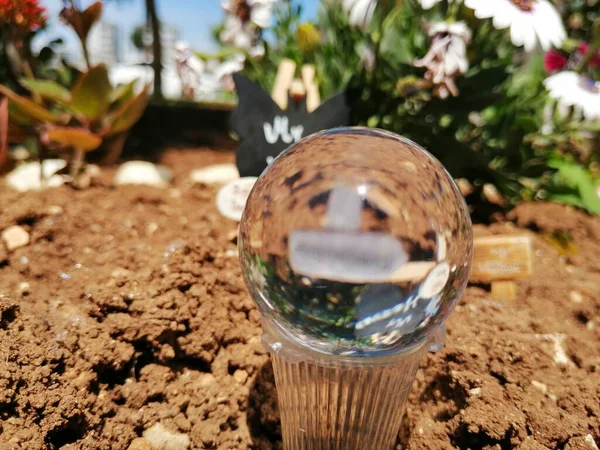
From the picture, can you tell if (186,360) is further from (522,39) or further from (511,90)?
(511,90)

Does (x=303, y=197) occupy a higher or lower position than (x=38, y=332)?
higher

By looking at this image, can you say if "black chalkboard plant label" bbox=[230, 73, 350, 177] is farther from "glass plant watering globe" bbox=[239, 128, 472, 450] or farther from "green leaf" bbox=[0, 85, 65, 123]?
"green leaf" bbox=[0, 85, 65, 123]

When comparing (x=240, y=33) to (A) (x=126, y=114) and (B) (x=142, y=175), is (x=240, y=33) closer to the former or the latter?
(A) (x=126, y=114)

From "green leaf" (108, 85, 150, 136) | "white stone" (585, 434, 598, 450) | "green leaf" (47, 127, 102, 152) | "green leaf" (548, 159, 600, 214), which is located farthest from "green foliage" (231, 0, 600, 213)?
"white stone" (585, 434, 598, 450)

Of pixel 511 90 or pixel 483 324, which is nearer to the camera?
pixel 483 324

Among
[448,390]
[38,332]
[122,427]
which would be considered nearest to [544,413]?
[448,390]

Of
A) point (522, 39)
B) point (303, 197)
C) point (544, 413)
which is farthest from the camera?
point (522, 39)

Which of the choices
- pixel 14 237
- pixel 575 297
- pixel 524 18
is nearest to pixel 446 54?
pixel 524 18
